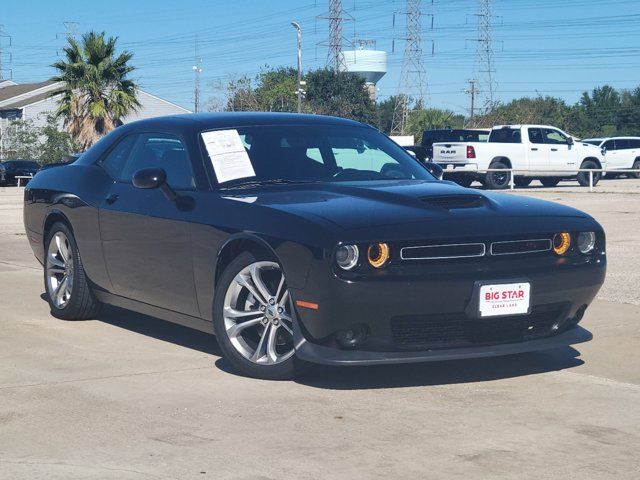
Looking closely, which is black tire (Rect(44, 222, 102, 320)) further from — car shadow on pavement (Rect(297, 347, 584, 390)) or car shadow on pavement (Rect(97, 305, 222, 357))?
car shadow on pavement (Rect(297, 347, 584, 390))

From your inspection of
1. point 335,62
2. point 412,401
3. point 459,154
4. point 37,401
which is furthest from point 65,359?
point 335,62

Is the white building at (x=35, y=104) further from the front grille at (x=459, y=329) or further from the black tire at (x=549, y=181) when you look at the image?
the front grille at (x=459, y=329)

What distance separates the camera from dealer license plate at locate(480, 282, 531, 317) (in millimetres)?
5488

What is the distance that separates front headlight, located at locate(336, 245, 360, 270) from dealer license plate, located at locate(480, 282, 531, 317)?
0.65 m

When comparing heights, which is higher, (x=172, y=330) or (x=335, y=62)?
(x=335, y=62)

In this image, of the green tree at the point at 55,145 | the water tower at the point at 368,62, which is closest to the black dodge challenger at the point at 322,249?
the green tree at the point at 55,145

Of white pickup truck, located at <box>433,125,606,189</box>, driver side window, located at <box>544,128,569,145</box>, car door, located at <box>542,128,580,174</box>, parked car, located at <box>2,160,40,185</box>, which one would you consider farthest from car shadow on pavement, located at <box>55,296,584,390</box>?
parked car, located at <box>2,160,40,185</box>

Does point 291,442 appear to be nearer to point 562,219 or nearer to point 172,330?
point 562,219

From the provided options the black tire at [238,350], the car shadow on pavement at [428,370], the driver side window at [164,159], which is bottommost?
the car shadow on pavement at [428,370]

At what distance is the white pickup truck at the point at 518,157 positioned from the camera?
1229 inches

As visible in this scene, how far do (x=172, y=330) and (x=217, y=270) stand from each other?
159 centimetres

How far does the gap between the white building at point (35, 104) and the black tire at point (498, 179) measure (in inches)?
1448

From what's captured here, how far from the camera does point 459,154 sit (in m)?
31.3

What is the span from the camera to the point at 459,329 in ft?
18.3
